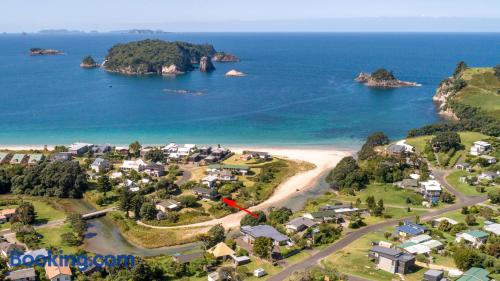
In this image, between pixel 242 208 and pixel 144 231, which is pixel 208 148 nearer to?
pixel 242 208

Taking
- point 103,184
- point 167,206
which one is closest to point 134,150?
point 103,184

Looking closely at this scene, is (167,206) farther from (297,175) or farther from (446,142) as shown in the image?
(446,142)

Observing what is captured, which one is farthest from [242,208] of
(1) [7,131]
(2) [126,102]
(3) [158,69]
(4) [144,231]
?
(3) [158,69]

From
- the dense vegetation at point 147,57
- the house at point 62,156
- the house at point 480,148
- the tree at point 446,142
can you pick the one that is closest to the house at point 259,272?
the house at point 62,156

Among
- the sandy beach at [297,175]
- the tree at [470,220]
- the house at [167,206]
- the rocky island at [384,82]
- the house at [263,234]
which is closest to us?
the house at [263,234]

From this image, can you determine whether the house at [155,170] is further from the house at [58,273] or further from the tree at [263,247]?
the house at [58,273]

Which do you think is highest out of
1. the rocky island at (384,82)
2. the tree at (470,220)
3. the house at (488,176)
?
the rocky island at (384,82)
